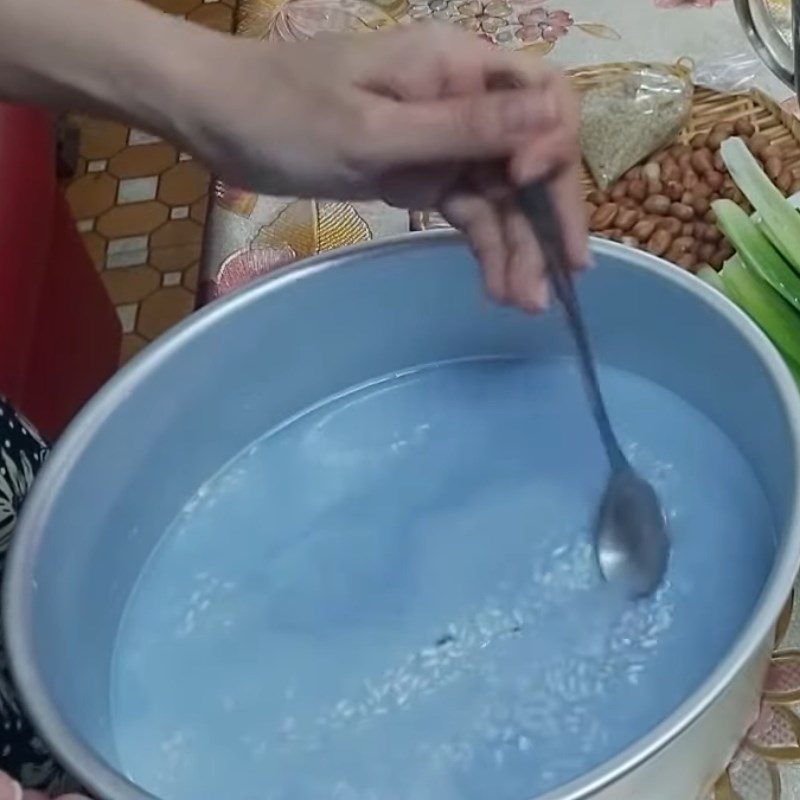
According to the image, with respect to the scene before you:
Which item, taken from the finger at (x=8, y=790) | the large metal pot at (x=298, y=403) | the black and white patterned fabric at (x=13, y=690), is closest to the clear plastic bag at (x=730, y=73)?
the large metal pot at (x=298, y=403)

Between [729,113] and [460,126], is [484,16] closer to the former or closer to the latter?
[729,113]

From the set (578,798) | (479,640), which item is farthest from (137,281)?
(578,798)

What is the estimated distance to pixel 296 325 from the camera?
60cm

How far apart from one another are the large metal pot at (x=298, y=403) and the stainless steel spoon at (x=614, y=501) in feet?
0.10

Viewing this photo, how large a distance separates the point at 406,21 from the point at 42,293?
0.41 metres

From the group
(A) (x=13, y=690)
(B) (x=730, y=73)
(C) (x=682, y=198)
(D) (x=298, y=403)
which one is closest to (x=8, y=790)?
(A) (x=13, y=690)

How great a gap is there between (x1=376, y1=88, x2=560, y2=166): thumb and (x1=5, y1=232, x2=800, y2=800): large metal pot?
10cm

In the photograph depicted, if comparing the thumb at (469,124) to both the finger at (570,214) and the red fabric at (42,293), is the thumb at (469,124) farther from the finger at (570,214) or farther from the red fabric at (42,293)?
the red fabric at (42,293)

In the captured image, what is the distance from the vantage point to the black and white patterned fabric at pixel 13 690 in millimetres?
634

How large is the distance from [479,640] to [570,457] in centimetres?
12

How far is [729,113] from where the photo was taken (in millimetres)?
742

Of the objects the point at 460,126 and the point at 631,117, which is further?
the point at 631,117

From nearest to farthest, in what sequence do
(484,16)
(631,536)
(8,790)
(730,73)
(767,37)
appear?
(8,790) < (631,536) < (767,37) < (730,73) < (484,16)

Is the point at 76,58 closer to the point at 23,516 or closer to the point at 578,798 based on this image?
the point at 23,516
